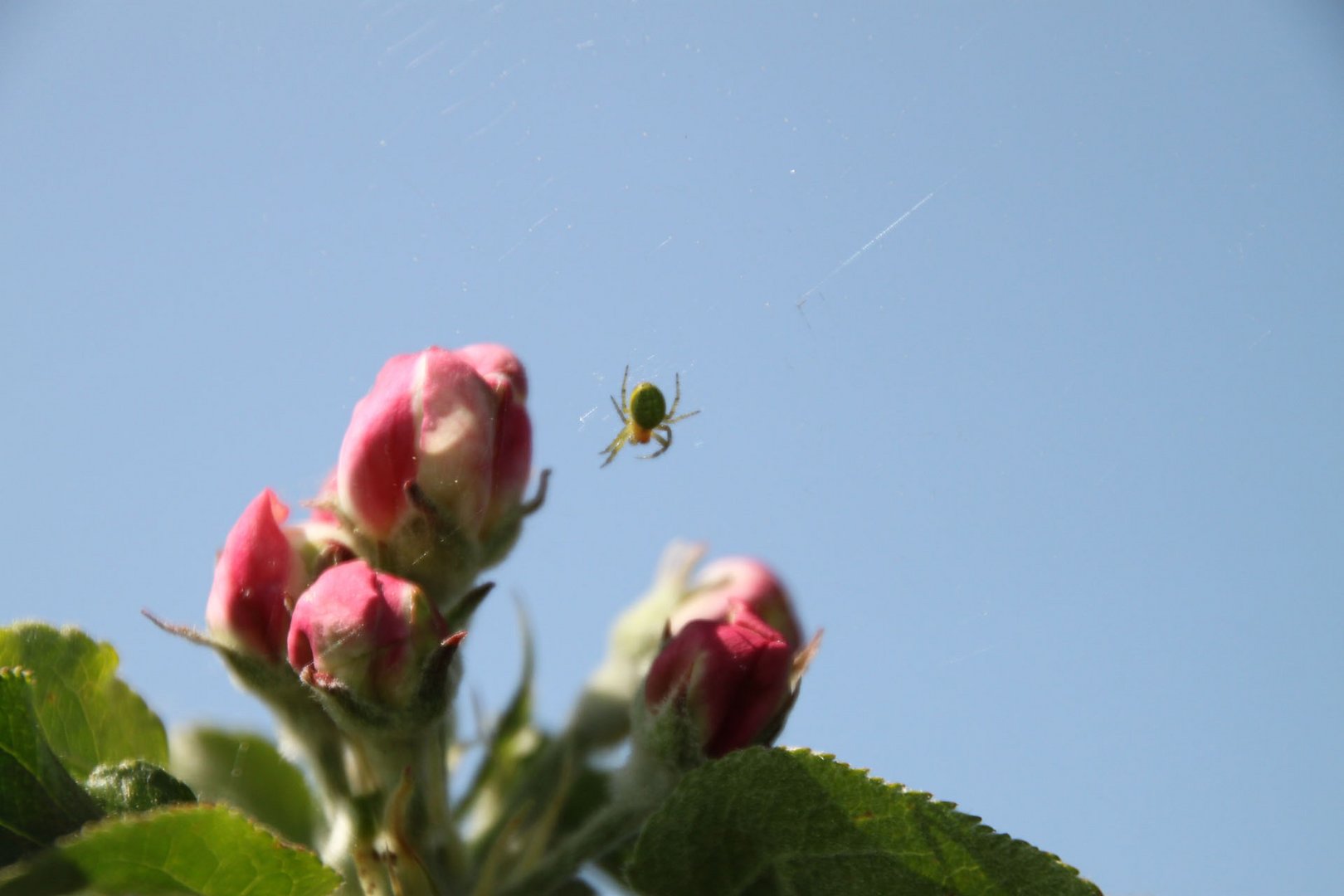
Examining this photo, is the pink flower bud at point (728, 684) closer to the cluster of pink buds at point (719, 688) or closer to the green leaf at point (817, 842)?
the cluster of pink buds at point (719, 688)

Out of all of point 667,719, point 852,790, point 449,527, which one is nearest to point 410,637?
point 449,527

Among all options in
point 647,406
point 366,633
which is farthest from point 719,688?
point 647,406

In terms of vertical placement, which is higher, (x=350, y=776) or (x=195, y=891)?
(x=350, y=776)

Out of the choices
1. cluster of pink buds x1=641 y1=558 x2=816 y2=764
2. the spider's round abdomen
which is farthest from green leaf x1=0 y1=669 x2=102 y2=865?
the spider's round abdomen

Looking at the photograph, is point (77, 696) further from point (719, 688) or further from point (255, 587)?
point (719, 688)

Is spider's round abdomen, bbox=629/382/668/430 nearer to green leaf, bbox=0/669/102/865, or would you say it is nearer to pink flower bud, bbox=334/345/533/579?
pink flower bud, bbox=334/345/533/579

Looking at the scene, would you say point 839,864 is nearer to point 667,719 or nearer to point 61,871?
point 667,719
